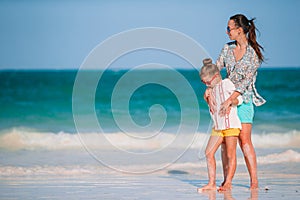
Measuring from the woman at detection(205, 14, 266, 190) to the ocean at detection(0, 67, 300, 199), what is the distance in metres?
1.39

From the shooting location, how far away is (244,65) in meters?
5.66

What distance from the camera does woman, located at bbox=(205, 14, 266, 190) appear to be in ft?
18.5

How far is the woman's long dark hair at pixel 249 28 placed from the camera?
5668 millimetres

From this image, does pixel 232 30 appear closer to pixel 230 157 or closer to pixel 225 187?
pixel 230 157

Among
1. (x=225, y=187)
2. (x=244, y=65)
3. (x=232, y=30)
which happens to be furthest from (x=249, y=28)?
(x=225, y=187)

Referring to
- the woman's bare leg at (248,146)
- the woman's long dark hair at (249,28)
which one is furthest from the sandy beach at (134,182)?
the woman's long dark hair at (249,28)

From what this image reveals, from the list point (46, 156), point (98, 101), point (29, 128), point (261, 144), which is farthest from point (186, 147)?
point (98, 101)

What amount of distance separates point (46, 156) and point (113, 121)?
5264 millimetres

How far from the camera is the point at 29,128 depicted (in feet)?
40.8

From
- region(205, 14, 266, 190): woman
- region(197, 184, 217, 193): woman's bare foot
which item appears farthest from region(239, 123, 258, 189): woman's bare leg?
region(197, 184, 217, 193): woman's bare foot

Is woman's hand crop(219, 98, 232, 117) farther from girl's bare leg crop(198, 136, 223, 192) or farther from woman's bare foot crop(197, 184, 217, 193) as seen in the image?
woman's bare foot crop(197, 184, 217, 193)

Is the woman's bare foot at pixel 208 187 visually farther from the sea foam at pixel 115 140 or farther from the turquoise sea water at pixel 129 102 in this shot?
the turquoise sea water at pixel 129 102

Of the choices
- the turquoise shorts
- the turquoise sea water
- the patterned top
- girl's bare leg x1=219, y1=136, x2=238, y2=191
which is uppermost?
the turquoise sea water

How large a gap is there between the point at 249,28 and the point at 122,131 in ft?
20.9
